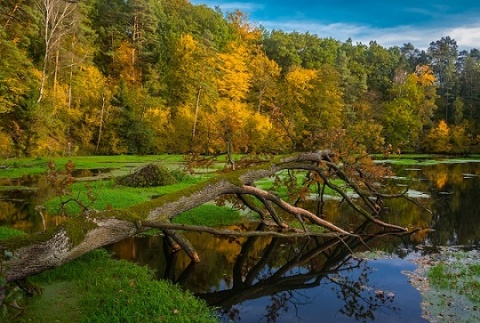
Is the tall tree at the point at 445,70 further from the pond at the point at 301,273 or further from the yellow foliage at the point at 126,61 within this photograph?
A: the pond at the point at 301,273

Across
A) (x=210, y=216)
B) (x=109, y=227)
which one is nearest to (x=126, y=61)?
(x=210, y=216)

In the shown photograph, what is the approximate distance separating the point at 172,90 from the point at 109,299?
158ft

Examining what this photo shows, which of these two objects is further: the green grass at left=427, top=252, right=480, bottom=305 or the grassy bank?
the green grass at left=427, top=252, right=480, bottom=305

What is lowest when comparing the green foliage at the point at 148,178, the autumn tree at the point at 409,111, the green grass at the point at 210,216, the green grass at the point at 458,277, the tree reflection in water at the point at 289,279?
the tree reflection in water at the point at 289,279

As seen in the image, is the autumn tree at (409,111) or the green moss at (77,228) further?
the autumn tree at (409,111)

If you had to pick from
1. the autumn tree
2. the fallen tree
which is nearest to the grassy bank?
the fallen tree

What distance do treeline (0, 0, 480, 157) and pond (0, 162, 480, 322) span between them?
1452 centimetres

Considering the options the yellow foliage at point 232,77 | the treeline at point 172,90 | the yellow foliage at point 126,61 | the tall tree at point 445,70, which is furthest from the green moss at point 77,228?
the tall tree at point 445,70

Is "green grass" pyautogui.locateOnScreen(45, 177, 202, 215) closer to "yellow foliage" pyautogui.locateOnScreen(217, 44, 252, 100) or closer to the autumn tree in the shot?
"yellow foliage" pyautogui.locateOnScreen(217, 44, 252, 100)

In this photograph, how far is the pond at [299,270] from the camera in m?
8.42

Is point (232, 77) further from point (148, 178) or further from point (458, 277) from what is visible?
point (458, 277)

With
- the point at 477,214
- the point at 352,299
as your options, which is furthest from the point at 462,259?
A: the point at 477,214

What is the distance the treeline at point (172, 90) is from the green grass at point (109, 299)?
2044 centimetres

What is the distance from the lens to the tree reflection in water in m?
8.55
